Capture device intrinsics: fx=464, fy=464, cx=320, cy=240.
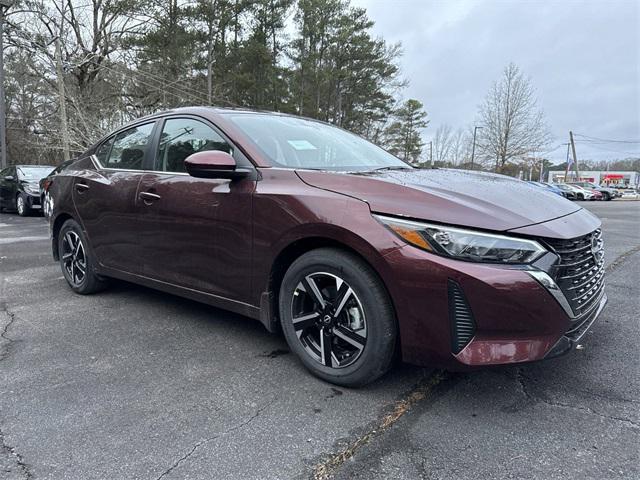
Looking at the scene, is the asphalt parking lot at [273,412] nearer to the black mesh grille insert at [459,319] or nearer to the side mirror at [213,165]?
the black mesh grille insert at [459,319]

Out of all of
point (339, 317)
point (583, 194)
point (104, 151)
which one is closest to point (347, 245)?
point (339, 317)

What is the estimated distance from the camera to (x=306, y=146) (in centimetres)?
317

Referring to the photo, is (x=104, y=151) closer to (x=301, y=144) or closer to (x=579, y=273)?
(x=301, y=144)

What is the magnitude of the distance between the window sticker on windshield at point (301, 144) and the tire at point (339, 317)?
91 centimetres

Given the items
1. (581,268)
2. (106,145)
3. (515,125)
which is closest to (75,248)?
(106,145)

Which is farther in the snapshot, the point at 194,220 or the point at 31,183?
the point at 31,183

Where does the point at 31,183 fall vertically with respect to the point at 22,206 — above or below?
above

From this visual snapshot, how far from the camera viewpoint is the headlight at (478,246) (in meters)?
2.06

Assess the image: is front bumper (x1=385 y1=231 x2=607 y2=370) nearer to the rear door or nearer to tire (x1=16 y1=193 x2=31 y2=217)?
the rear door

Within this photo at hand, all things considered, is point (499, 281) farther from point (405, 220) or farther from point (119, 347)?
point (119, 347)

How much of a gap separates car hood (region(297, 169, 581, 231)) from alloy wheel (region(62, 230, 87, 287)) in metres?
2.71

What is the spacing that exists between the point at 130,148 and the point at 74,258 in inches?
52.7

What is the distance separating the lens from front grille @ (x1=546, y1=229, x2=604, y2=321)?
2.14 metres

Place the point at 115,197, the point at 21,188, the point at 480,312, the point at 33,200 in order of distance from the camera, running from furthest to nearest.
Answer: the point at 21,188 → the point at 33,200 → the point at 115,197 → the point at 480,312
